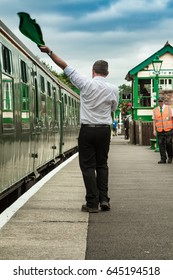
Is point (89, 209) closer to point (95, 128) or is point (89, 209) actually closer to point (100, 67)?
point (95, 128)

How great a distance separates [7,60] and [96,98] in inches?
51.1

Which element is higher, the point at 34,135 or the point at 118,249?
the point at 34,135

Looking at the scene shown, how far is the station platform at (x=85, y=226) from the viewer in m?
6.19

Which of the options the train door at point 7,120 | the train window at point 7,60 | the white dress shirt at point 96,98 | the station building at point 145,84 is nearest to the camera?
the train door at point 7,120

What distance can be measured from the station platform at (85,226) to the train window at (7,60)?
1.75 meters

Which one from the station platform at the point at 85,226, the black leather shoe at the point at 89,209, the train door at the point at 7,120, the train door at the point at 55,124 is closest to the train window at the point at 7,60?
the train door at the point at 7,120

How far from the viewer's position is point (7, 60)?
349 inches

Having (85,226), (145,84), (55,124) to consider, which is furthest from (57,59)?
(145,84)

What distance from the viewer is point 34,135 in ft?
40.8

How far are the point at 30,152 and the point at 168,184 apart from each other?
2.57 meters

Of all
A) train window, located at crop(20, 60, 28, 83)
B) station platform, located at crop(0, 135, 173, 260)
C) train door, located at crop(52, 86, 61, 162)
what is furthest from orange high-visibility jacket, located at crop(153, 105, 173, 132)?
train window, located at crop(20, 60, 28, 83)

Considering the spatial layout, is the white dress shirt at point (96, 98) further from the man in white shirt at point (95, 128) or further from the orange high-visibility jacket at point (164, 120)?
the orange high-visibility jacket at point (164, 120)
